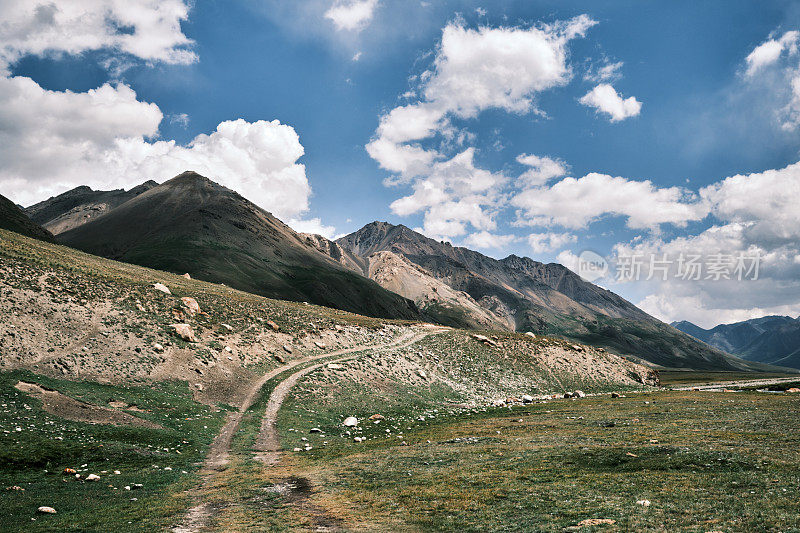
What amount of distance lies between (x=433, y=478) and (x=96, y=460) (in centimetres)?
1989

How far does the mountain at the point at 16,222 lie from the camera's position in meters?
126

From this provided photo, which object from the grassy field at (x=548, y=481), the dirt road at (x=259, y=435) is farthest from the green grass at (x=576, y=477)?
the dirt road at (x=259, y=435)

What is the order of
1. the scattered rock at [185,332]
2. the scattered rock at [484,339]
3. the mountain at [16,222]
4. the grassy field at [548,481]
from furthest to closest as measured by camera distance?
1. the mountain at [16,222]
2. the scattered rock at [484,339]
3. the scattered rock at [185,332]
4. the grassy field at [548,481]

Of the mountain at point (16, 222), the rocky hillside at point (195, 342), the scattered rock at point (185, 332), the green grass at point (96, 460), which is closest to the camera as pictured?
the green grass at point (96, 460)

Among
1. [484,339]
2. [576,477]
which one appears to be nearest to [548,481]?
[576,477]

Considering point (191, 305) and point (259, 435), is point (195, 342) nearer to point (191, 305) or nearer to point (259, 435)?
point (191, 305)

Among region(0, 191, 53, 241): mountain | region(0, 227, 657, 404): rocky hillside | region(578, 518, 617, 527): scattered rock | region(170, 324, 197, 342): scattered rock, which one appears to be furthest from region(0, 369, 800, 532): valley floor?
region(0, 191, 53, 241): mountain

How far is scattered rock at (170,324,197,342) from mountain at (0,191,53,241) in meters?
121

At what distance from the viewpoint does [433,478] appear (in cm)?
1991

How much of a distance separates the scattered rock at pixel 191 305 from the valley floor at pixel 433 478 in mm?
22841

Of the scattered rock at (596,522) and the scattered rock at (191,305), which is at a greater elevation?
the scattered rock at (191,305)

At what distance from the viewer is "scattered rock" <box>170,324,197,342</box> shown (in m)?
47.7

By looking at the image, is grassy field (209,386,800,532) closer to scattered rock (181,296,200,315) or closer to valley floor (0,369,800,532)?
valley floor (0,369,800,532)

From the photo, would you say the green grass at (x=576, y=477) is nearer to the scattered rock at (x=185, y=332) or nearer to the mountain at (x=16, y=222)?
the scattered rock at (x=185, y=332)
